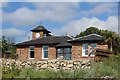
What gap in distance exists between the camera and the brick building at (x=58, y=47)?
95.9ft

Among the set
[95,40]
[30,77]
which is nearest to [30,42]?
[95,40]

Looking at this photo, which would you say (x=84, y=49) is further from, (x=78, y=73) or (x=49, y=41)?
(x=78, y=73)

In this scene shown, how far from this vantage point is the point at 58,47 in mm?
32188

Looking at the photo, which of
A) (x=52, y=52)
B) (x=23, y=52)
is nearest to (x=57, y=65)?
(x=52, y=52)

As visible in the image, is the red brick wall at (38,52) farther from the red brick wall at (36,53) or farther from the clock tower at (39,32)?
the clock tower at (39,32)

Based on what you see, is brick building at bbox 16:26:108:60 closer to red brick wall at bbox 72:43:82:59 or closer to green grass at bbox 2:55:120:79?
red brick wall at bbox 72:43:82:59

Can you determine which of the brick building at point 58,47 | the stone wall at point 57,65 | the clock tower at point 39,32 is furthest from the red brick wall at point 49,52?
the stone wall at point 57,65

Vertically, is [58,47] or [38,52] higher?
[58,47]

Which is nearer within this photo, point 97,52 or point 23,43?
point 97,52

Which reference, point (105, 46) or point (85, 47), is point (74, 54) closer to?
point (85, 47)

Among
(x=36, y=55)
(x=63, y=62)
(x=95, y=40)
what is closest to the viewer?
(x=63, y=62)

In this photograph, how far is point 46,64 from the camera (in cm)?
1293

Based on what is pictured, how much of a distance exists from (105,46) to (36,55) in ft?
35.2

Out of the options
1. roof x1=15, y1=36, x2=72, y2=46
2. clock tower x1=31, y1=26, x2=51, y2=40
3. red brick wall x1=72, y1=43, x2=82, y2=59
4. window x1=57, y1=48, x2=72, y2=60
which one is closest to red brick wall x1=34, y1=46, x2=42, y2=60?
roof x1=15, y1=36, x2=72, y2=46
